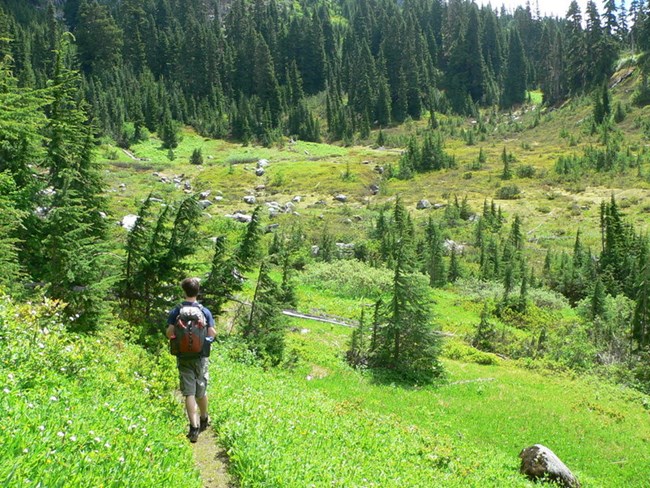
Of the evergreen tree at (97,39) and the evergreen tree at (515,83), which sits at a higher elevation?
the evergreen tree at (97,39)

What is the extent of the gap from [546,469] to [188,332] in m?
9.61

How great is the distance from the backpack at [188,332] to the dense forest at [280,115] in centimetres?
656

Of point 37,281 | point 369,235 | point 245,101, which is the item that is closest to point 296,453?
point 37,281

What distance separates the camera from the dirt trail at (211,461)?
6531 millimetres

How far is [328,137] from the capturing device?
113 metres

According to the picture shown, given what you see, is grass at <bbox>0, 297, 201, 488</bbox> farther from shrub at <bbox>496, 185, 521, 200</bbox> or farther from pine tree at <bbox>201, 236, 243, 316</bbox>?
shrub at <bbox>496, 185, 521, 200</bbox>

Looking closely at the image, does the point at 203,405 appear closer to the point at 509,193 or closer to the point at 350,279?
the point at 350,279

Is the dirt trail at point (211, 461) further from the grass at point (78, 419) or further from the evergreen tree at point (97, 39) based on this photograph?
the evergreen tree at point (97, 39)

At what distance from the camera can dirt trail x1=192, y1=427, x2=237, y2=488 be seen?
257 inches

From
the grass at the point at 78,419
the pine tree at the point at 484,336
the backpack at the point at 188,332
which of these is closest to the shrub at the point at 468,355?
the pine tree at the point at 484,336

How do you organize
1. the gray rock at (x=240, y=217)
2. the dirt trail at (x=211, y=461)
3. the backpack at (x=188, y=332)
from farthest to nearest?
the gray rock at (x=240, y=217), the backpack at (x=188, y=332), the dirt trail at (x=211, y=461)

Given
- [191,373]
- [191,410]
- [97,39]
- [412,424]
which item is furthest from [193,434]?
[97,39]

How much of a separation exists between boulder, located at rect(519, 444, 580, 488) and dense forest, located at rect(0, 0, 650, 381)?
9.37m

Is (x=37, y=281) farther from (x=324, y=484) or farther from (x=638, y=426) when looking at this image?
(x=638, y=426)
